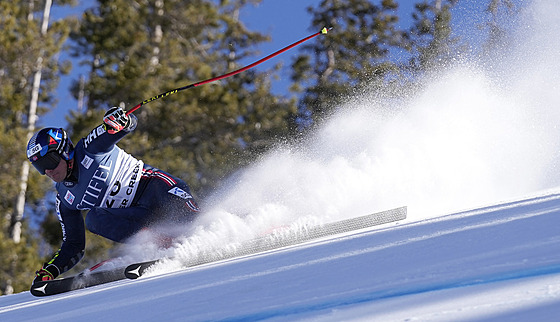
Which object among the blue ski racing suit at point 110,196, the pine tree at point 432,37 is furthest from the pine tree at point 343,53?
Answer: the blue ski racing suit at point 110,196

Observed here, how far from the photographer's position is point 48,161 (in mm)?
4348

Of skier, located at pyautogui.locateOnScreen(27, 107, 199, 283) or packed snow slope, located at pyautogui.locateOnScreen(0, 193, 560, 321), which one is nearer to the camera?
packed snow slope, located at pyautogui.locateOnScreen(0, 193, 560, 321)

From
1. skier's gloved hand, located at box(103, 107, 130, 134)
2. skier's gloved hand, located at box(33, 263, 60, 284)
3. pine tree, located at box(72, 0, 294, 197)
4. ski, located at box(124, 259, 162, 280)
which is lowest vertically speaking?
ski, located at box(124, 259, 162, 280)

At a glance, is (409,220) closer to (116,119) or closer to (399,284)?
(116,119)

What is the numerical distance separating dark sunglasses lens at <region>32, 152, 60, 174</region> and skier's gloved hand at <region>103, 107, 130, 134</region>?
40 centimetres

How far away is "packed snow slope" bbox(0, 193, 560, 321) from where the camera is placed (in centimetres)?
132

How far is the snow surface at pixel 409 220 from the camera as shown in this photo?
4.83 ft

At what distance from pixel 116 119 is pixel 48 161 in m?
Result: 0.55

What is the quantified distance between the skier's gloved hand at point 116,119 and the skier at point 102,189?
0.02 meters

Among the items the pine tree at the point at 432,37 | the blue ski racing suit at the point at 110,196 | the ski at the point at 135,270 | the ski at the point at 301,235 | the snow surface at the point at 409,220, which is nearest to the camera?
the snow surface at the point at 409,220

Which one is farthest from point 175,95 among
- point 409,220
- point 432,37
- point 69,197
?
point 409,220

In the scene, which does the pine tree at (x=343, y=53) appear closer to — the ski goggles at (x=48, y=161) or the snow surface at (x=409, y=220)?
the snow surface at (x=409, y=220)

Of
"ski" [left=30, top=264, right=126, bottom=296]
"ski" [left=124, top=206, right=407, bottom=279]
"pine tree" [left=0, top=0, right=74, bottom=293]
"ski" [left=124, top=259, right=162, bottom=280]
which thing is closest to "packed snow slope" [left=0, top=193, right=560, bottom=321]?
"ski" [left=124, top=259, right=162, bottom=280]

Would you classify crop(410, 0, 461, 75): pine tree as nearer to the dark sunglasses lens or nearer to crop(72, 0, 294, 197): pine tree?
crop(72, 0, 294, 197): pine tree
